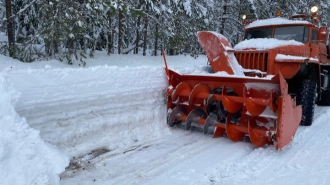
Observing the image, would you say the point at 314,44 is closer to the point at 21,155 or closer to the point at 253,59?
the point at 253,59

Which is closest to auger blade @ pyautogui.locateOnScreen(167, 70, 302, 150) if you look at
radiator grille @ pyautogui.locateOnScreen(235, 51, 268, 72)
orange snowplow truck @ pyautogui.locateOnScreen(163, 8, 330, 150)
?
orange snowplow truck @ pyautogui.locateOnScreen(163, 8, 330, 150)

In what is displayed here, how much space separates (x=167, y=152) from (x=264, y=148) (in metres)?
1.56

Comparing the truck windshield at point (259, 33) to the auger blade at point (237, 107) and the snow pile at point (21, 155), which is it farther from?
the snow pile at point (21, 155)

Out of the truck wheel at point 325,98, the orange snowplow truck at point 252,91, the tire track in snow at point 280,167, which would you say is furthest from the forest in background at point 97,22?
the tire track in snow at point 280,167

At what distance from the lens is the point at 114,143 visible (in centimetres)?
459

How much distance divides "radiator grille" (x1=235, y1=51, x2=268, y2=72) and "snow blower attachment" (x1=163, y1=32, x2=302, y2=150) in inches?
9.8

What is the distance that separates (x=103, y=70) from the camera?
5.01 metres

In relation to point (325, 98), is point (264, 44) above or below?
above

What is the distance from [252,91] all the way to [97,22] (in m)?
5.51

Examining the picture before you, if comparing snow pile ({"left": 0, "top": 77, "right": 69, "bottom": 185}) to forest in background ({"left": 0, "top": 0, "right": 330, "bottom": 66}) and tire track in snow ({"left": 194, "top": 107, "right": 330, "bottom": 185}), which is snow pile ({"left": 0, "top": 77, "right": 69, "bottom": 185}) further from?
forest in background ({"left": 0, "top": 0, "right": 330, "bottom": 66})

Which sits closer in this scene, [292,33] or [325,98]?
[292,33]

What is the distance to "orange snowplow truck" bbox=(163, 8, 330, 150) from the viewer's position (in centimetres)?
443

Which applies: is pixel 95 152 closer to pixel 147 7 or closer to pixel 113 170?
pixel 113 170

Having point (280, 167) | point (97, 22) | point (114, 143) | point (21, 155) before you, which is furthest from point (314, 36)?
point (21, 155)
